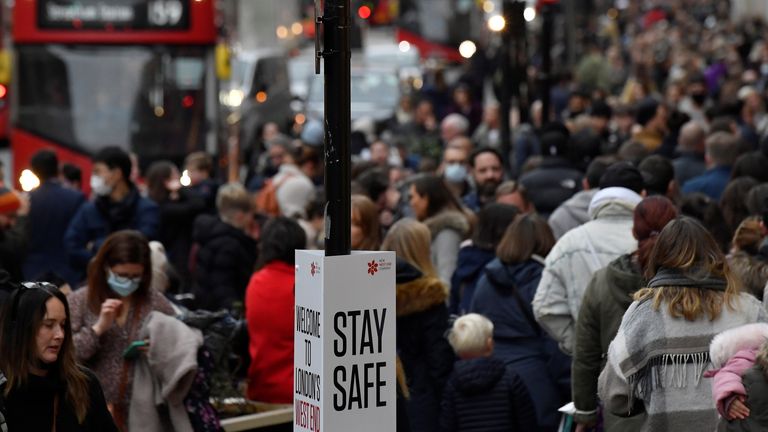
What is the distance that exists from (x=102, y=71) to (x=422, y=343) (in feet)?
43.8

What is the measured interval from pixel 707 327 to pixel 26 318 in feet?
9.14

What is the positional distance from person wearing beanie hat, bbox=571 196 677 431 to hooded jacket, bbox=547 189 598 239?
285 cm

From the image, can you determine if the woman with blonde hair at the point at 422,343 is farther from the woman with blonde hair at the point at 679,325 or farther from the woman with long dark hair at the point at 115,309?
the woman with blonde hair at the point at 679,325

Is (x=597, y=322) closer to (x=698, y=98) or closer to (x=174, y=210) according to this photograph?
(x=174, y=210)

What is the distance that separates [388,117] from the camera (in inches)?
1100

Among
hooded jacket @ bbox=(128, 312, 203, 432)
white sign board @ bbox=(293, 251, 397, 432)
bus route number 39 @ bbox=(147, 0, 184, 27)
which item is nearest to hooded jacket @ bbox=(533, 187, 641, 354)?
hooded jacket @ bbox=(128, 312, 203, 432)

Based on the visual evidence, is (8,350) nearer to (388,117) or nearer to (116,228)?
(116,228)

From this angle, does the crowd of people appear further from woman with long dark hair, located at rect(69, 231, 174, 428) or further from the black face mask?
the black face mask

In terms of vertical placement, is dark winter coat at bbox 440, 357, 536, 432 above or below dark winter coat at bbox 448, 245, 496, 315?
below

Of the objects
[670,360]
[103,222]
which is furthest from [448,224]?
[670,360]

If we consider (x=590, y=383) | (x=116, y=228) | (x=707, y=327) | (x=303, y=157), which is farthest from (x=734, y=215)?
(x=303, y=157)

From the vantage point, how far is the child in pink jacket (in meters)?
6.35

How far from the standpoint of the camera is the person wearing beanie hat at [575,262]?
29.0 feet

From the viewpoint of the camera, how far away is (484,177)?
1383 cm
